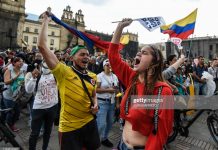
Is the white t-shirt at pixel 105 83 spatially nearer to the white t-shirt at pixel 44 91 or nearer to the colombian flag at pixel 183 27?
the white t-shirt at pixel 44 91

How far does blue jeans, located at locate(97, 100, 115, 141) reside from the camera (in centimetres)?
560

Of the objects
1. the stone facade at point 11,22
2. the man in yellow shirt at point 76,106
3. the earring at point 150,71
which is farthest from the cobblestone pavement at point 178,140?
the stone facade at point 11,22

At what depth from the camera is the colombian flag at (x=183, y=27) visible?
7.81m

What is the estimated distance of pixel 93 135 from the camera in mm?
3443

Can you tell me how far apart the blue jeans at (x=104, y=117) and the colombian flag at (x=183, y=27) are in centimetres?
362

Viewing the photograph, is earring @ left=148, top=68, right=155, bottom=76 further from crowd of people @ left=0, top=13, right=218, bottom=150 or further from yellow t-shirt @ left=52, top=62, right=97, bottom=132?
yellow t-shirt @ left=52, top=62, right=97, bottom=132

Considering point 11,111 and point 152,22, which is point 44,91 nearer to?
point 11,111

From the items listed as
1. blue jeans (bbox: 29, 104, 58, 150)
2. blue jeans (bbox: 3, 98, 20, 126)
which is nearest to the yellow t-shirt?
blue jeans (bbox: 29, 104, 58, 150)

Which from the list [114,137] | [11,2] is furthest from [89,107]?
[11,2]

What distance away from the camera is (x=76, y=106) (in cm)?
329

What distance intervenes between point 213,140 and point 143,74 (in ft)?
16.5

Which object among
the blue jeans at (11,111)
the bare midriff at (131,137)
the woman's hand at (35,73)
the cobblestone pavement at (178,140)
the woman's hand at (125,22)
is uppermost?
the woman's hand at (125,22)

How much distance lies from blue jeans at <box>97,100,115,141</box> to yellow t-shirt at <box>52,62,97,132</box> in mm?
2288

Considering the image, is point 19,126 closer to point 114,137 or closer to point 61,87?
point 114,137
